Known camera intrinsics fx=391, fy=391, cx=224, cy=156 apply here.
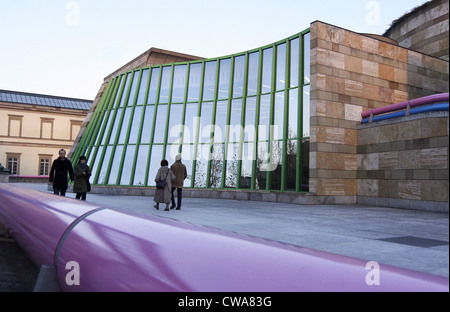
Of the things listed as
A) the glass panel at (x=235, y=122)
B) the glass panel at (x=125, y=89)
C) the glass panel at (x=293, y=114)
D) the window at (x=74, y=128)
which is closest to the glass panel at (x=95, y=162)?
the glass panel at (x=125, y=89)

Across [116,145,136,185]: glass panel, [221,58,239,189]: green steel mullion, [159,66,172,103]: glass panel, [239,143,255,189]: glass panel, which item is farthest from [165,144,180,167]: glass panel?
[239,143,255,189]: glass panel

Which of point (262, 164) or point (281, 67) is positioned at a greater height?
point (281, 67)

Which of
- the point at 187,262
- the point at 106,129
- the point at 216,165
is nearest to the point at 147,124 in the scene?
the point at 106,129

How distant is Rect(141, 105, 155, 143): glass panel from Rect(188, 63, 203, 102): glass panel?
8.21ft

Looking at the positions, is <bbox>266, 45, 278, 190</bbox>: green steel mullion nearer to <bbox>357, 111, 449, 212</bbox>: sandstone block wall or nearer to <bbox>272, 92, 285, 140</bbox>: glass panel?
<bbox>272, 92, 285, 140</bbox>: glass panel

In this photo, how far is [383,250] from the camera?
5.17 metres

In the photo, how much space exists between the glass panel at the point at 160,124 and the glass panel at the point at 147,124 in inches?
15.8

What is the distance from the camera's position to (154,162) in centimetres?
2109

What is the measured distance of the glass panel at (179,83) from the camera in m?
21.9

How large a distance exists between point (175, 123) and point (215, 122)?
8.44 feet

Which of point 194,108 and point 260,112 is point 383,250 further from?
point 194,108

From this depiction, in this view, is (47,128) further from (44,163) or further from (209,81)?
(209,81)

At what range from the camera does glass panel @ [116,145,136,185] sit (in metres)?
21.4
